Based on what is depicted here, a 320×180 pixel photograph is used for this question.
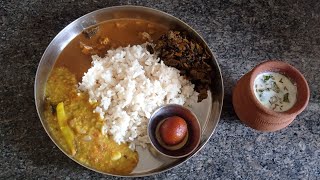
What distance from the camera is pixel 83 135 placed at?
1.27 meters

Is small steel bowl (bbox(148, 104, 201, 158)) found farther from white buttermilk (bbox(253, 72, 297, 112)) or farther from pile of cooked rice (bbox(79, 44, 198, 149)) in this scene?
white buttermilk (bbox(253, 72, 297, 112))

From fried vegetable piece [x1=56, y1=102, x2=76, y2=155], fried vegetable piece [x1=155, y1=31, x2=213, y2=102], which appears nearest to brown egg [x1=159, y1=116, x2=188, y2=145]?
fried vegetable piece [x1=155, y1=31, x2=213, y2=102]

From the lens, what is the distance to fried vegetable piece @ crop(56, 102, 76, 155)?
1255mm

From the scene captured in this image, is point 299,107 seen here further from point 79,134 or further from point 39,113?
point 39,113

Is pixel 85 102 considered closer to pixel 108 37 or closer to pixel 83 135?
pixel 83 135

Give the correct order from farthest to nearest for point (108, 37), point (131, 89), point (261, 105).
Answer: point (108, 37) → point (131, 89) → point (261, 105)

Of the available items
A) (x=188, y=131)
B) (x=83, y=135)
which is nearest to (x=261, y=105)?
(x=188, y=131)

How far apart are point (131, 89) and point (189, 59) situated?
19 centimetres

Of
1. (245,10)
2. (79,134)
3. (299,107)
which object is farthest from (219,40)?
(79,134)

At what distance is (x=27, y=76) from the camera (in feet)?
4.52

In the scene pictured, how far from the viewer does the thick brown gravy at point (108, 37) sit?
138 centimetres

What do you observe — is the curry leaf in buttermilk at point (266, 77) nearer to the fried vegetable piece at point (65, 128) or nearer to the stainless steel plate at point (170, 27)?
the stainless steel plate at point (170, 27)

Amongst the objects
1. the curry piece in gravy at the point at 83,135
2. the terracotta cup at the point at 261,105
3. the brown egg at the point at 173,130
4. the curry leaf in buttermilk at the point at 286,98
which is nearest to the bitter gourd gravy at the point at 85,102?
the curry piece in gravy at the point at 83,135

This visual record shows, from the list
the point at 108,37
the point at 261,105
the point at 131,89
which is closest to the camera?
the point at 261,105
